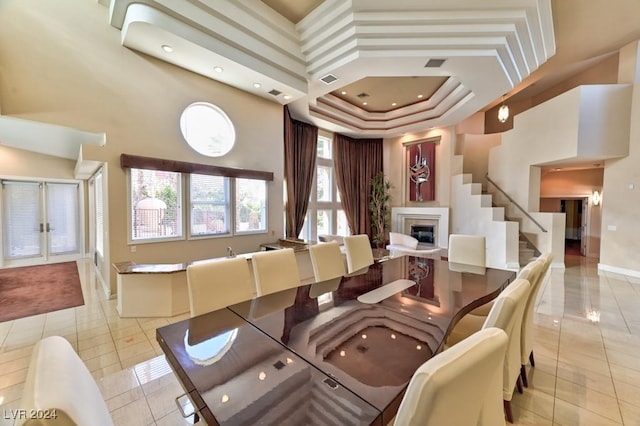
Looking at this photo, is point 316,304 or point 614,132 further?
point 614,132

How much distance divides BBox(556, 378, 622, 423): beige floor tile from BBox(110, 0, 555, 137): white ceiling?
13.8 ft

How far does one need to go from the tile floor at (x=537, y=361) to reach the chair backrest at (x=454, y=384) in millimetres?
1549

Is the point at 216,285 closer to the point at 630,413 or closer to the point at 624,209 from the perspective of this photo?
the point at 630,413

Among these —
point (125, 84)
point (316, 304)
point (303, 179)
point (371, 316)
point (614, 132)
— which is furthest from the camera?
point (303, 179)

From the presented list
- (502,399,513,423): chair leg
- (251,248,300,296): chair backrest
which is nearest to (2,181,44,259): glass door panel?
(251,248,300,296): chair backrest

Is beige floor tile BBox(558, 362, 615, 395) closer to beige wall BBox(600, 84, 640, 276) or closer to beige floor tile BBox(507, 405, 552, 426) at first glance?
beige floor tile BBox(507, 405, 552, 426)

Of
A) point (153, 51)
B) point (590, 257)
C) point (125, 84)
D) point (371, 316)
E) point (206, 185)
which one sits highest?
point (153, 51)

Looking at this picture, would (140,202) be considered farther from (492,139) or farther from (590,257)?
(590,257)

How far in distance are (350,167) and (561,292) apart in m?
5.76

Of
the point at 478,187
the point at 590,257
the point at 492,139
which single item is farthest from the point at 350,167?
the point at 590,257

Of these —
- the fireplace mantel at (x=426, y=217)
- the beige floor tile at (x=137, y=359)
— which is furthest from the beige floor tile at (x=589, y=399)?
the fireplace mantel at (x=426, y=217)

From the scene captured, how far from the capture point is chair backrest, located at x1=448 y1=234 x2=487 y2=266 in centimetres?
315

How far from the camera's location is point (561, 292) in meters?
4.34

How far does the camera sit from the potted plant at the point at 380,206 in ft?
27.7
